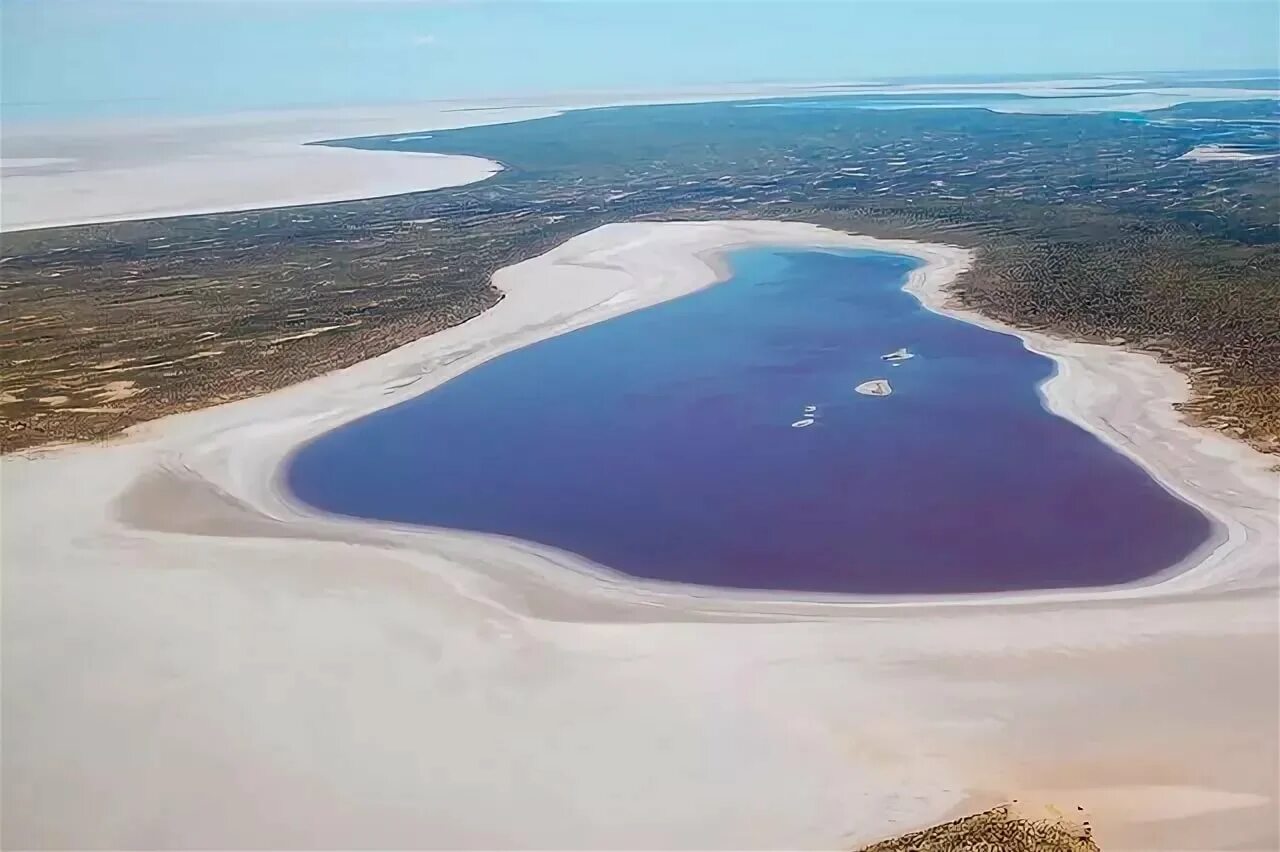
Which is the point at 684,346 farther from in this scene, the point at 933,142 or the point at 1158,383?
the point at 933,142

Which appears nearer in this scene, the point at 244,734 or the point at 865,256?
the point at 244,734

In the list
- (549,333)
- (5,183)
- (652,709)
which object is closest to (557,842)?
(652,709)

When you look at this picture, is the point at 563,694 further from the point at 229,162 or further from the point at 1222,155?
the point at 229,162

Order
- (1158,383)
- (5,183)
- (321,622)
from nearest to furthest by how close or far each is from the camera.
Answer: (321,622) < (1158,383) < (5,183)

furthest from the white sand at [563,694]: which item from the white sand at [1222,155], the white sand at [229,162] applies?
the white sand at [1222,155]

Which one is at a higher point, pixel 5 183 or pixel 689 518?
pixel 5 183

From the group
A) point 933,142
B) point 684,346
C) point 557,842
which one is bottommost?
point 557,842
